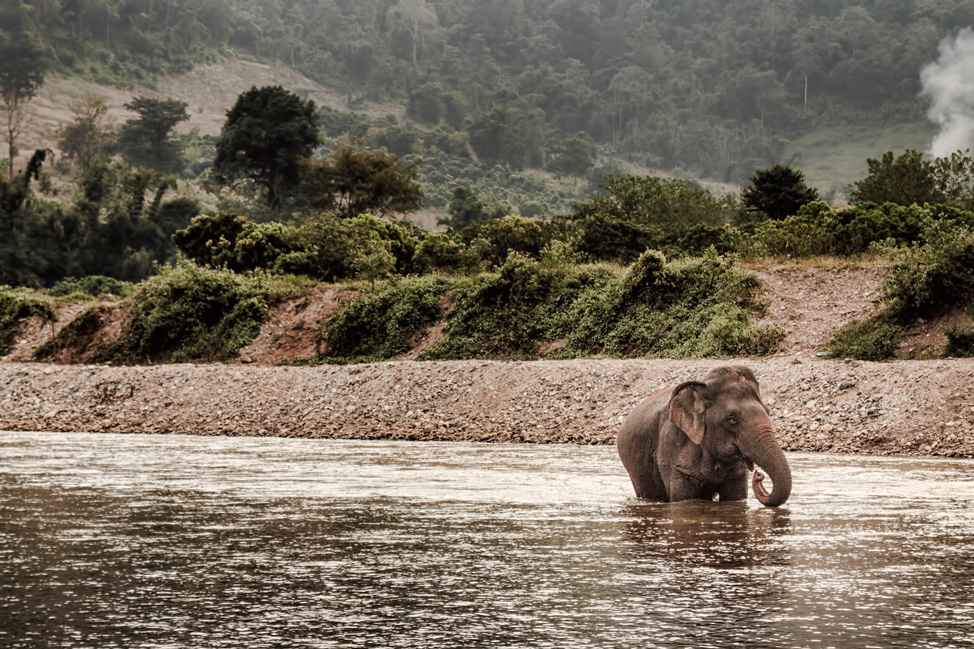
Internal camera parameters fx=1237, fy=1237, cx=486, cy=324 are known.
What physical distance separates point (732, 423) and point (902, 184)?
6866 centimetres

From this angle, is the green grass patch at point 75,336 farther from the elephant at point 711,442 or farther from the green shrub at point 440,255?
the elephant at point 711,442

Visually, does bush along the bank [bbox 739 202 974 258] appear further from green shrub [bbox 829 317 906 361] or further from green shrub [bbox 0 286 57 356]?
green shrub [bbox 0 286 57 356]

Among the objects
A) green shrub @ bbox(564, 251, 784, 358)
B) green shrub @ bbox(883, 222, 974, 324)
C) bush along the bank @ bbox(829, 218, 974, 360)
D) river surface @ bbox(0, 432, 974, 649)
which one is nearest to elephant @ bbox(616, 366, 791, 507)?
river surface @ bbox(0, 432, 974, 649)

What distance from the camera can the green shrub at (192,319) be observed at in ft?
157

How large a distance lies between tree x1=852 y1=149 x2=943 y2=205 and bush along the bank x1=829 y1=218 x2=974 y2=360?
43.8 metres

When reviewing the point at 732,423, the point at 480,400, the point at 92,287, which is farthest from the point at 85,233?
Result: the point at 732,423

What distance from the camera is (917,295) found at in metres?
33.3

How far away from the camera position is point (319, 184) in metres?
95.2

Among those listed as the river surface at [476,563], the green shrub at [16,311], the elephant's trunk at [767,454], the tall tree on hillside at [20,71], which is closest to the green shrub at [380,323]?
the green shrub at [16,311]

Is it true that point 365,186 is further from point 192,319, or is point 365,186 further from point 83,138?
point 83,138

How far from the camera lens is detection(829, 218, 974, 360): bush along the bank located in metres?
32.9

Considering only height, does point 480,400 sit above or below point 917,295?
below

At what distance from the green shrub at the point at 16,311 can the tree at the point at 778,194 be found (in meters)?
39.8

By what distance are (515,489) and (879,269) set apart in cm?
2465
